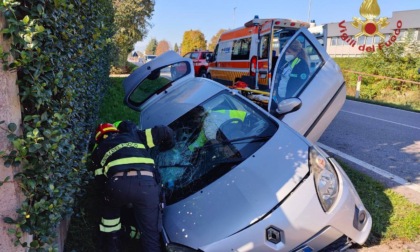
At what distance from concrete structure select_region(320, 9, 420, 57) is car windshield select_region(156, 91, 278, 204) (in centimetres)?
1782

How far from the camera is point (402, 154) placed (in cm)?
607

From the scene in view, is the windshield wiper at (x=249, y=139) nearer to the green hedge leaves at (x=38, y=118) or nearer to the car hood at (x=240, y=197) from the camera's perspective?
the car hood at (x=240, y=197)

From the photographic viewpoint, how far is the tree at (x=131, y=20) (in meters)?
22.9

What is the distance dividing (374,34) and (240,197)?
26382 mm

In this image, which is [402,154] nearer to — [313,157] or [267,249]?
[313,157]

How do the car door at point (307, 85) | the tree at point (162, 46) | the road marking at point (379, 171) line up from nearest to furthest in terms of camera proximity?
the car door at point (307, 85) → the road marking at point (379, 171) → the tree at point (162, 46)

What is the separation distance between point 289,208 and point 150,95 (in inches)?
107

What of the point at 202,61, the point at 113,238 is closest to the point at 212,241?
the point at 113,238

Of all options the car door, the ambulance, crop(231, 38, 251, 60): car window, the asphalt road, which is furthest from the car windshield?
crop(231, 38, 251, 60): car window

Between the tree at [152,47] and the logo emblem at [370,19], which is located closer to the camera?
the logo emblem at [370,19]

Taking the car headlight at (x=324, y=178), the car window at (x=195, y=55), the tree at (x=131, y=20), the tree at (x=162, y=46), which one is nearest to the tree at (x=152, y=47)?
the tree at (x=162, y=46)

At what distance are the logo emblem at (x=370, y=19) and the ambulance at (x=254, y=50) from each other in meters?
12.5

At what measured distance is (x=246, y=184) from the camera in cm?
271

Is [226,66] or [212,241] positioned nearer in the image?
[212,241]
